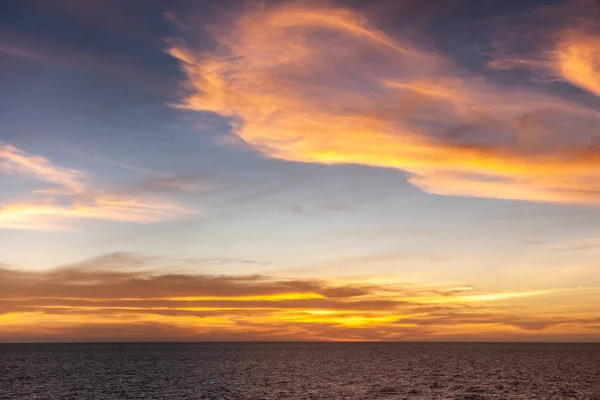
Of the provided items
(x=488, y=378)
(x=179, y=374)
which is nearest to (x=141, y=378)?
(x=179, y=374)

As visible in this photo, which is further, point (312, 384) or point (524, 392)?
point (312, 384)

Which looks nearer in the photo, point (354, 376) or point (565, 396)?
point (565, 396)

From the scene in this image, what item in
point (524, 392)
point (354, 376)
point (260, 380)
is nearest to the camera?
point (524, 392)

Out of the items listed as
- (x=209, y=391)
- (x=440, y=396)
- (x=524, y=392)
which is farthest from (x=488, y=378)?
(x=209, y=391)

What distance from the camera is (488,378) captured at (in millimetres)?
145750

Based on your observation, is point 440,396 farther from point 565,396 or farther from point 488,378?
point 488,378

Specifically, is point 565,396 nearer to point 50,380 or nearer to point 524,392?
point 524,392

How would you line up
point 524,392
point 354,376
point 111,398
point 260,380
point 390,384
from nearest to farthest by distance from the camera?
point 111,398
point 524,392
point 390,384
point 260,380
point 354,376

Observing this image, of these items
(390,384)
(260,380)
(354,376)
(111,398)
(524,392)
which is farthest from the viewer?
(354,376)

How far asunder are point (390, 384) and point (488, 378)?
3270 cm

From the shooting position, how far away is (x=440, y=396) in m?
105

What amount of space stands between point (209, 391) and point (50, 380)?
163 feet

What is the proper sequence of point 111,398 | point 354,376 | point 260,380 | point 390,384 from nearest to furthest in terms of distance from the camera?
point 111,398 → point 390,384 → point 260,380 → point 354,376

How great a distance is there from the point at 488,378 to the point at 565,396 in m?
36.8
